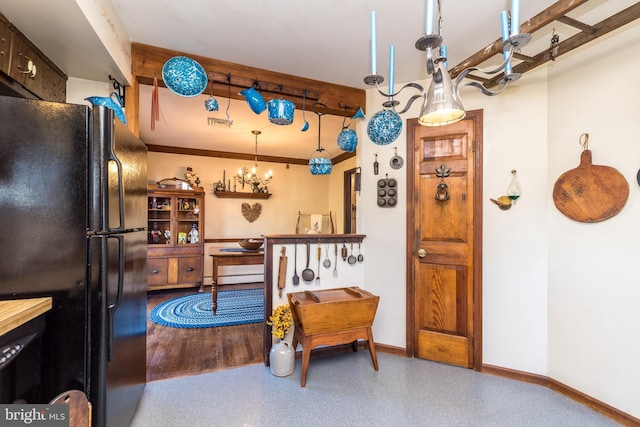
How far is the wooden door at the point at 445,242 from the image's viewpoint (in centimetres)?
245

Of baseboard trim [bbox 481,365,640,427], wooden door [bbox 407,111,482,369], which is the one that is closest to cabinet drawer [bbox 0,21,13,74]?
wooden door [bbox 407,111,482,369]

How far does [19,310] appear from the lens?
42.2 inches

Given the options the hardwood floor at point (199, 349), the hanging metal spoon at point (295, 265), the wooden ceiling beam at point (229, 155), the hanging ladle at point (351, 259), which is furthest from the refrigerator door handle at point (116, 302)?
the wooden ceiling beam at point (229, 155)

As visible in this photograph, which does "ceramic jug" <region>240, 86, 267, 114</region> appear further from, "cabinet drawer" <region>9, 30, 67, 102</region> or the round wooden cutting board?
the round wooden cutting board

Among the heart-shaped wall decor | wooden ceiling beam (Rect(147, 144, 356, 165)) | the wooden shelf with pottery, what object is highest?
wooden ceiling beam (Rect(147, 144, 356, 165))

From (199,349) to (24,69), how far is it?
251 cm

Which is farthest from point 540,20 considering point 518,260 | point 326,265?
point 326,265

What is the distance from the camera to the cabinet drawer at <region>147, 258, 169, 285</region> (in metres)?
4.66

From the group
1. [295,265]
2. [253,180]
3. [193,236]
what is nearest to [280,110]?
[295,265]

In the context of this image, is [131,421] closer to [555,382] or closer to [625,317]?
[555,382]

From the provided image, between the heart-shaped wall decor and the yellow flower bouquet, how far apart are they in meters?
3.46

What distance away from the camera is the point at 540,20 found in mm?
1561

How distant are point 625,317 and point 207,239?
17.9 feet

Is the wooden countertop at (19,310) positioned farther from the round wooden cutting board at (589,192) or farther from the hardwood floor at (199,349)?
the round wooden cutting board at (589,192)
